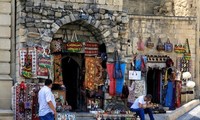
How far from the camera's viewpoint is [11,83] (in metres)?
13.1

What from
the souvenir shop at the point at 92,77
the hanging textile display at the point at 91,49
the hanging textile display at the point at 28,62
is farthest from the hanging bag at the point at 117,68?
the hanging textile display at the point at 28,62

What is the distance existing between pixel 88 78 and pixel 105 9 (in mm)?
2309

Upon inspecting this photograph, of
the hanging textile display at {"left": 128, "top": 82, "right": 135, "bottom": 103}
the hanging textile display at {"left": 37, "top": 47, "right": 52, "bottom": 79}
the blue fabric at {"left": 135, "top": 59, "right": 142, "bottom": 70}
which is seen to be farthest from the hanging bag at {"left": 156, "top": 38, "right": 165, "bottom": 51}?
the hanging textile display at {"left": 37, "top": 47, "right": 52, "bottom": 79}

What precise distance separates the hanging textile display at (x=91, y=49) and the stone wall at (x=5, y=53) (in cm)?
266

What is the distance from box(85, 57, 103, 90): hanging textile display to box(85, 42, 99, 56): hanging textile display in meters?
0.16

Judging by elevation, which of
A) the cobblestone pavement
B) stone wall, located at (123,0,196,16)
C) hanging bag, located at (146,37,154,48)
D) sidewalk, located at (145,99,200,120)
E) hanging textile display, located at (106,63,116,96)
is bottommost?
the cobblestone pavement

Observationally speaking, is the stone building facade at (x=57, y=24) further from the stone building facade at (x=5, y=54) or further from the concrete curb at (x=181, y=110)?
the concrete curb at (x=181, y=110)

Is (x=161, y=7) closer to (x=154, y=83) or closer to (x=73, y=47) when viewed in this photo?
(x=154, y=83)

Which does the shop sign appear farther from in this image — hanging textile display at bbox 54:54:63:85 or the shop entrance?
hanging textile display at bbox 54:54:63:85

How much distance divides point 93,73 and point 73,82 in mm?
1175

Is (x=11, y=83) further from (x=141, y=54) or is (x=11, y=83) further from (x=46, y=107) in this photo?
(x=141, y=54)

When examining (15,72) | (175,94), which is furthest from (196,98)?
(15,72)

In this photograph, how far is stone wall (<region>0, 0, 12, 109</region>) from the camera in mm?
13023

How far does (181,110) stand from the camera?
16281 mm
